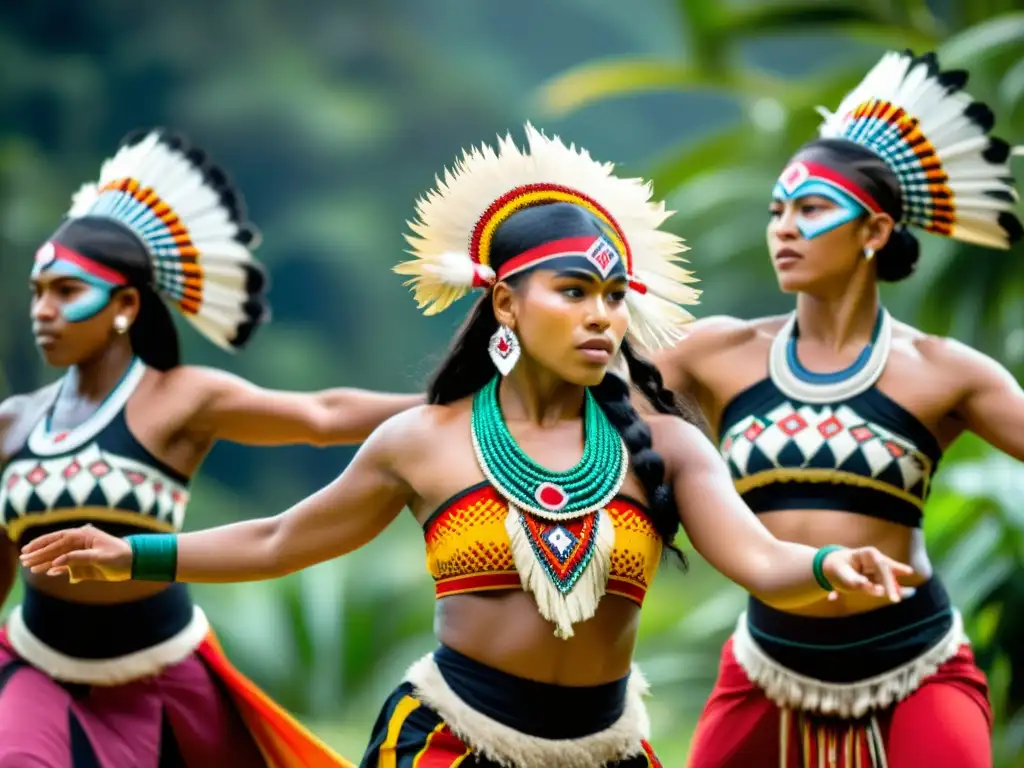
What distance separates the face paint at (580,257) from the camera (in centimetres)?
319

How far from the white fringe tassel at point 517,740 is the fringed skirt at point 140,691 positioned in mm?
873

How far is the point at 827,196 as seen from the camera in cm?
411

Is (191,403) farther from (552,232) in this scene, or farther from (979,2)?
(979,2)

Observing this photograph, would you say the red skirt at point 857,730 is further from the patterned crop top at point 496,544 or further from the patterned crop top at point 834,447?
the patterned crop top at point 496,544

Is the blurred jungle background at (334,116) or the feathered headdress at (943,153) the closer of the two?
the feathered headdress at (943,153)

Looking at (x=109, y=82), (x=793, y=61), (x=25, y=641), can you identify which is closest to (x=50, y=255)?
(x=25, y=641)

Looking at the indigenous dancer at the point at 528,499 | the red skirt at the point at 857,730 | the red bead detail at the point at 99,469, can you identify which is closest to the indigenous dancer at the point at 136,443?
the red bead detail at the point at 99,469

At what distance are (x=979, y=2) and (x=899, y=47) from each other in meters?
0.53

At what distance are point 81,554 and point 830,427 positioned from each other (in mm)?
1747

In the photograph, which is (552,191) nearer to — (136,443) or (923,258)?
(136,443)

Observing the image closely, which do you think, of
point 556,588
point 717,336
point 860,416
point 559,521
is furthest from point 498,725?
point 717,336

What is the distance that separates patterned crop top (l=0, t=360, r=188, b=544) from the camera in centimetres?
414

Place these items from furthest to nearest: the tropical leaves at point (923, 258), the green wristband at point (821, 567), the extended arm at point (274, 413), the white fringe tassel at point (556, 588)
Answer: the tropical leaves at point (923, 258)
the extended arm at point (274, 413)
the white fringe tassel at point (556, 588)
the green wristband at point (821, 567)

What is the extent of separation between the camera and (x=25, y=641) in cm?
416
